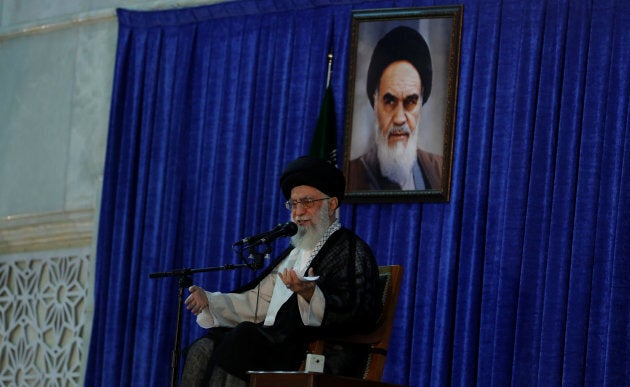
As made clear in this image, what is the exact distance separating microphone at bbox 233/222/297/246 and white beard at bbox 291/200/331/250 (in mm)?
402

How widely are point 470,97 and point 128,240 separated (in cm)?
254

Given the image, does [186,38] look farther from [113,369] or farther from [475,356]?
[475,356]

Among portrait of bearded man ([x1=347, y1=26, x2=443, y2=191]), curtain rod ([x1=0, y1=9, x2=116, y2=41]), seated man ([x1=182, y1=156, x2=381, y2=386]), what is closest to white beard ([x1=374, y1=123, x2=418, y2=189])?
portrait of bearded man ([x1=347, y1=26, x2=443, y2=191])

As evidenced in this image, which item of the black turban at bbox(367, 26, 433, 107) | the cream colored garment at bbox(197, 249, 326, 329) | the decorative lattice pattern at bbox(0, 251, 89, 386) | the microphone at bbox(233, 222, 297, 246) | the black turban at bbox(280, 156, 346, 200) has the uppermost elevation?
the black turban at bbox(367, 26, 433, 107)

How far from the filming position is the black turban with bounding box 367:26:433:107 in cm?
805

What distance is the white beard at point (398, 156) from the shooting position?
26.3ft

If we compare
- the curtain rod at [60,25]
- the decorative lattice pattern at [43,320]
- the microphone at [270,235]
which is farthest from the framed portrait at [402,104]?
the decorative lattice pattern at [43,320]

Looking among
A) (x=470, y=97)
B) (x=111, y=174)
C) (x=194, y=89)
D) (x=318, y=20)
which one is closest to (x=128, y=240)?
(x=111, y=174)

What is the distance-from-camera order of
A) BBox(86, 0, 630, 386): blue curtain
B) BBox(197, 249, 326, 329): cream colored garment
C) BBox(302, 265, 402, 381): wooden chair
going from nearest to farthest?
1. BBox(302, 265, 402, 381): wooden chair
2. BBox(197, 249, 326, 329): cream colored garment
3. BBox(86, 0, 630, 386): blue curtain

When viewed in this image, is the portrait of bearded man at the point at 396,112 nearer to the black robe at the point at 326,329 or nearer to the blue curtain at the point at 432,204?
the blue curtain at the point at 432,204

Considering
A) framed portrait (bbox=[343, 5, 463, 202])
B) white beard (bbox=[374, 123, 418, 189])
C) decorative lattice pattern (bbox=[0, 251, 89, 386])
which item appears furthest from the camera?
decorative lattice pattern (bbox=[0, 251, 89, 386])

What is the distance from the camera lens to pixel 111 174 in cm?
916

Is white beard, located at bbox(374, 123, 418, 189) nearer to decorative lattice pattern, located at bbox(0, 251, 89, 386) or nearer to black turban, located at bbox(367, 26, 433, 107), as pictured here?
black turban, located at bbox(367, 26, 433, 107)

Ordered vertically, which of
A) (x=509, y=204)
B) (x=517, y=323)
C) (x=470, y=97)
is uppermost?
(x=470, y=97)
